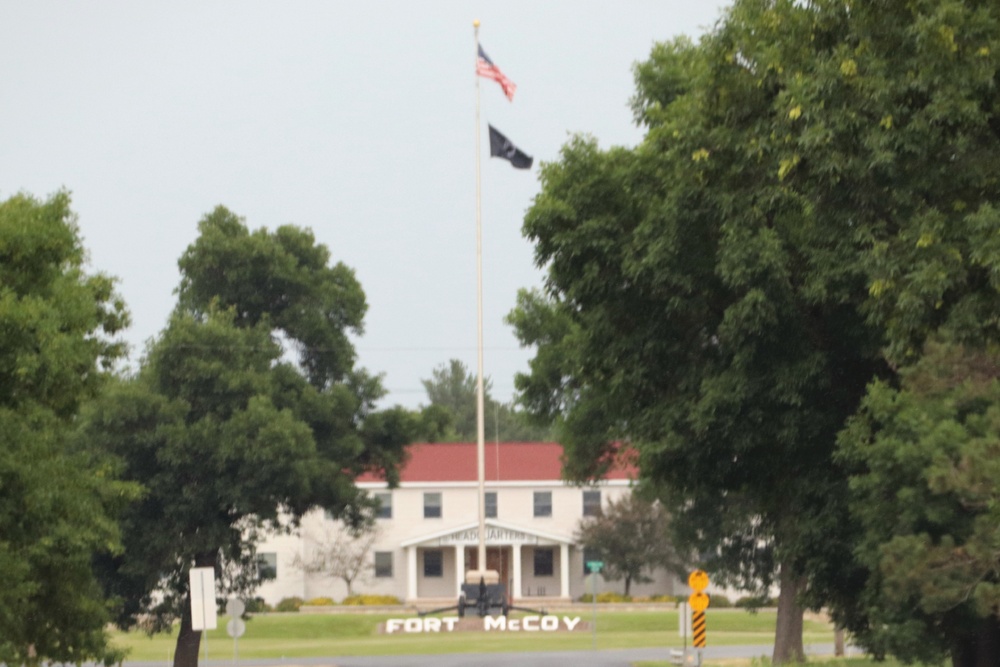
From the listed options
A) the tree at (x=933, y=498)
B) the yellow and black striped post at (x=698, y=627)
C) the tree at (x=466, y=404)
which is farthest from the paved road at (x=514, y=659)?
the tree at (x=466, y=404)

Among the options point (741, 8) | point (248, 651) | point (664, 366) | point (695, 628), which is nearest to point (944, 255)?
point (741, 8)

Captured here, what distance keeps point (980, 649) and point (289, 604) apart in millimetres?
58120

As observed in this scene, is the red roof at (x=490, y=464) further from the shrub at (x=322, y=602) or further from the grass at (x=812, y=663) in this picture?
the grass at (x=812, y=663)

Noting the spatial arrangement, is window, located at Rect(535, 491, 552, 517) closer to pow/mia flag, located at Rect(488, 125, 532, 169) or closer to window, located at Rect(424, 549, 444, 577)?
window, located at Rect(424, 549, 444, 577)

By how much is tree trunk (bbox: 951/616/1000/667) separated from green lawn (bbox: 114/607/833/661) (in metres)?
28.7

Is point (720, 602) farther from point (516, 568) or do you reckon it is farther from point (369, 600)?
point (369, 600)

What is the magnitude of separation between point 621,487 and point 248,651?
108ft

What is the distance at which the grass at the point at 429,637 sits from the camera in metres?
52.6

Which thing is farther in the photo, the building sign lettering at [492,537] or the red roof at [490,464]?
the red roof at [490,464]

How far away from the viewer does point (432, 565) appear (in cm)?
8319

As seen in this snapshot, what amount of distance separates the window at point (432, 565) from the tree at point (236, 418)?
40.7 meters

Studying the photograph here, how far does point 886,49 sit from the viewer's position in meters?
19.7

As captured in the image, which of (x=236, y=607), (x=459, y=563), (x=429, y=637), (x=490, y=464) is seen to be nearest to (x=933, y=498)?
(x=236, y=607)

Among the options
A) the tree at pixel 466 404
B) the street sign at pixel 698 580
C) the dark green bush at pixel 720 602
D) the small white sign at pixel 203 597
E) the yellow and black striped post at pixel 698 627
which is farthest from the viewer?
the tree at pixel 466 404
